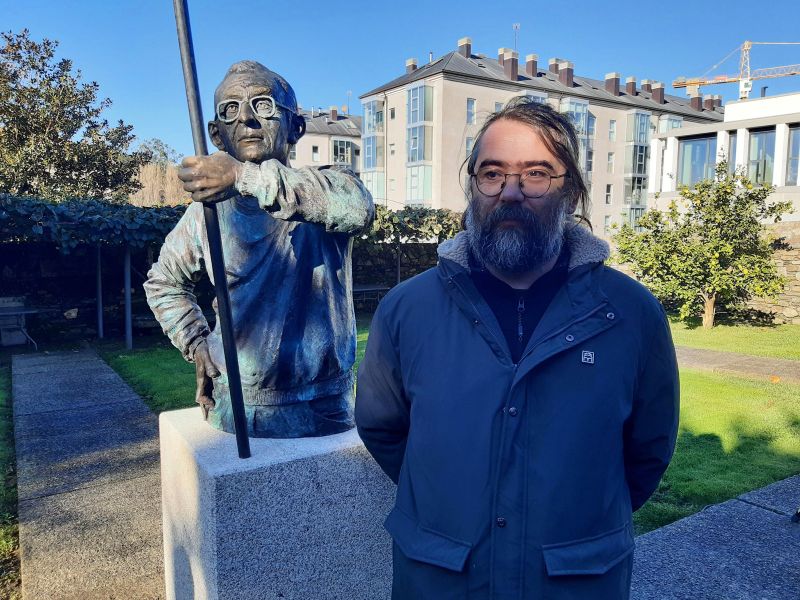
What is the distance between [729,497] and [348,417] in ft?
11.2

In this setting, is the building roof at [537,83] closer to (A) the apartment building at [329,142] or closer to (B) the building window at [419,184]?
(B) the building window at [419,184]

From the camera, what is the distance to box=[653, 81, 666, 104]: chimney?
51406 millimetres

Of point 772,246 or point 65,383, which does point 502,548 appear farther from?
point 772,246

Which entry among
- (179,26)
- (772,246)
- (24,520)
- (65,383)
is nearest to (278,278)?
(179,26)

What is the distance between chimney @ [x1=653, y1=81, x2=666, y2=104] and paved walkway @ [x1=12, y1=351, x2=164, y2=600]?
53.0 metres

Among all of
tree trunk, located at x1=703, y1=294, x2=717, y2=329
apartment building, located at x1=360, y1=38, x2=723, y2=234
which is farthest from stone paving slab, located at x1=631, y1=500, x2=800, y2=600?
apartment building, located at x1=360, y1=38, x2=723, y2=234

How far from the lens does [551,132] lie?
6.03ft

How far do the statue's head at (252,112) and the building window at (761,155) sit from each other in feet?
81.3

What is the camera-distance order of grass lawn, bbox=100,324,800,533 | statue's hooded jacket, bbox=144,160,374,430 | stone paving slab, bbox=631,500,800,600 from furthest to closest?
grass lawn, bbox=100,324,800,533, stone paving slab, bbox=631,500,800,600, statue's hooded jacket, bbox=144,160,374,430

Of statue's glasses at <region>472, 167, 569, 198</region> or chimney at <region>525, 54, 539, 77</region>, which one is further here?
chimney at <region>525, 54, 539, 77</region>

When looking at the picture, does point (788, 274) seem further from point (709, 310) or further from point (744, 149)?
point (744, 149)

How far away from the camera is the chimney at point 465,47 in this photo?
42.4 m

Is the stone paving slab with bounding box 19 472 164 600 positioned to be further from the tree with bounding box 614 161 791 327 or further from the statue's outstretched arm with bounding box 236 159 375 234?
the tree with bounding box 614 161 791 327

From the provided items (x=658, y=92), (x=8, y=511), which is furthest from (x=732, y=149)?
(x=658, y=92)
